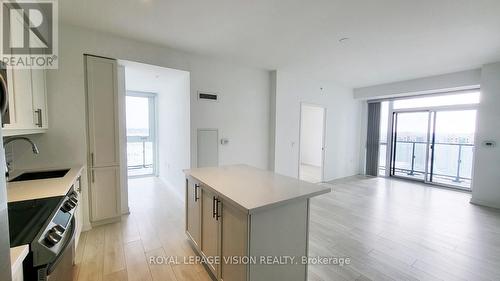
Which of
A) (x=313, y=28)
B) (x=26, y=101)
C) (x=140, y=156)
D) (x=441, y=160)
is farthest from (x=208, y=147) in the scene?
(x=441, y=160)

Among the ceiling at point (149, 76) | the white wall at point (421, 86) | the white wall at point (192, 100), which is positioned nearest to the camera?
the white wall at point (192, 100)

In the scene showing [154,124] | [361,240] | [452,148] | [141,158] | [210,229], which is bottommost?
[361,240]

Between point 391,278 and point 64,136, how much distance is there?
13.7 feet

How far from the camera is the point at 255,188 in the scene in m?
1.80

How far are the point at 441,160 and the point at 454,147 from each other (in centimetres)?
46

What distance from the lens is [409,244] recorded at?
259 centimetres

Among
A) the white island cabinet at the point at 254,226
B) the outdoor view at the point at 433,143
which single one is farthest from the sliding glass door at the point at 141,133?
the outdoor view at the point at 433,143

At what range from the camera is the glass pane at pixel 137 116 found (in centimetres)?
561

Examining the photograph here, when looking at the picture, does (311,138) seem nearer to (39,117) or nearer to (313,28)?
(313,28)

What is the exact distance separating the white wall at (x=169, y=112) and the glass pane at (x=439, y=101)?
6.25 meters

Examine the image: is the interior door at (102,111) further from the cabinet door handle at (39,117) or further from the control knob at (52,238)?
the control knob at (52,238)

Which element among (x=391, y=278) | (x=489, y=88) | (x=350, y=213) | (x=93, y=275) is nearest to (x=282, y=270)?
(x=391, y=278)

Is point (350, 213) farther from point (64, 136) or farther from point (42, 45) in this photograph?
point (42, 45)

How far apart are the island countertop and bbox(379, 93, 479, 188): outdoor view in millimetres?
5836
